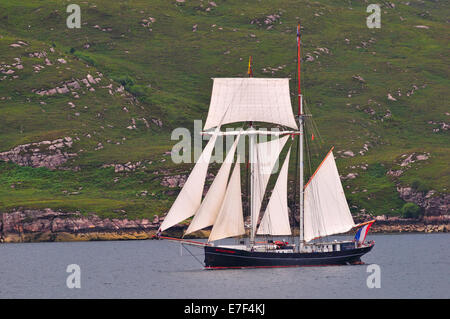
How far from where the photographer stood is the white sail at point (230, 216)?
120 m

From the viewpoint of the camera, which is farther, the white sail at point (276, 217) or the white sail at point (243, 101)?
the white sail at point (243, 101)

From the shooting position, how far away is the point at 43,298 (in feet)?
347

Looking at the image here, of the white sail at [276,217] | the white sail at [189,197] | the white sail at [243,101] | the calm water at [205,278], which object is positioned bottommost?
the calm water at [205,278]

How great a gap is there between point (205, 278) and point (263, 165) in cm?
1942

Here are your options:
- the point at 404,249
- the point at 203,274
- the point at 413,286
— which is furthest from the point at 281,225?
the point at 404,249

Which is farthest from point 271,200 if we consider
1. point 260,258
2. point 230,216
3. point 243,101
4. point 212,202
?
point 243,101

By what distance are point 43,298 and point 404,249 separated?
85362 mm

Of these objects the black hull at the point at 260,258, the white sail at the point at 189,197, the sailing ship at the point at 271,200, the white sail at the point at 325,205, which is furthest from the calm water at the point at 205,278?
the white sail at the point at 189,197

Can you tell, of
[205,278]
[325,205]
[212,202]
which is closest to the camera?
[205,278]

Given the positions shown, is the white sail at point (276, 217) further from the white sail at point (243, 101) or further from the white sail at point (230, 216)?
the white sail at point (243, 101)

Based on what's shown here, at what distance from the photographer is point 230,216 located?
12050cm

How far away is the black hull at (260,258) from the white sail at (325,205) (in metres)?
3.02

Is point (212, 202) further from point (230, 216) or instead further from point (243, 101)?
point (243, 101)
